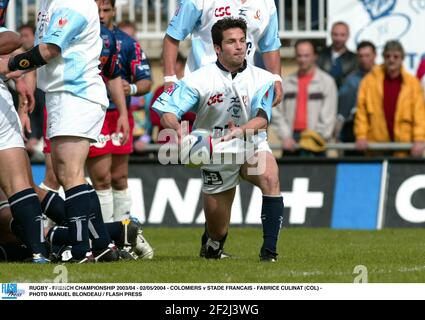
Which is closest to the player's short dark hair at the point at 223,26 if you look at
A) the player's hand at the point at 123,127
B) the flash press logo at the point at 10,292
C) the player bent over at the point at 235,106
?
the player bent over at the point at 235,106

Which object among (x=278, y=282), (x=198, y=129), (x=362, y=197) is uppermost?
(x=198, y=129)

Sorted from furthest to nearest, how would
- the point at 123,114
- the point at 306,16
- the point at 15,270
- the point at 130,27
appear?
the point at 306,16 < the point at 130,27 < the point at 123,114 < the point at 15,270

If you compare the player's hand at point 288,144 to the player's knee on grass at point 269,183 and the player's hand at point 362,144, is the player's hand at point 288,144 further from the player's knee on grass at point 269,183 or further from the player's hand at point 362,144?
the player's knee on grass at point 269,183

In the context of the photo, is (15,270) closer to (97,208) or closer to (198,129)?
(97,208)

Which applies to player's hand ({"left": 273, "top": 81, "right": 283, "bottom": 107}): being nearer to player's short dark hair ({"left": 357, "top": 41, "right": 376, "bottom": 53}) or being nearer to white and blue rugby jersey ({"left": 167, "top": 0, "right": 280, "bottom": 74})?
white and blue rugby jersey ({"left": 167, "top": 0, "right": 280, "bottom": 74})

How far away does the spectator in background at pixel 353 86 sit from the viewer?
1727 centimetres

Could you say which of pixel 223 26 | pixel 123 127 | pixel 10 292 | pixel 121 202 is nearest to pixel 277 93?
pixel 223 26

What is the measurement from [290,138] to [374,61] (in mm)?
1834

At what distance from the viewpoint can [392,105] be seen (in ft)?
54.3

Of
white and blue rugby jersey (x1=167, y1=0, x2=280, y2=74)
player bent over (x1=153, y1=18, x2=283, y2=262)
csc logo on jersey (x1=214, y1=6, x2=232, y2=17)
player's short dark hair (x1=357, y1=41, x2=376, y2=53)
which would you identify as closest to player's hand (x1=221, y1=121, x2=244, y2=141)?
player bent over (x1=153, y1=18, x2=283, y2=262)

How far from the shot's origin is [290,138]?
55.5 feet

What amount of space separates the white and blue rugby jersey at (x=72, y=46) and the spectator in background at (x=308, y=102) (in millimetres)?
7225

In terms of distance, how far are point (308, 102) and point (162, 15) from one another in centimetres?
459
